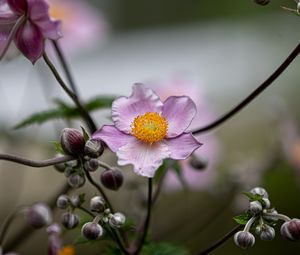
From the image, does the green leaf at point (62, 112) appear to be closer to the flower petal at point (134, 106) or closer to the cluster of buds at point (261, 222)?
the flower petal at point (134, 106)

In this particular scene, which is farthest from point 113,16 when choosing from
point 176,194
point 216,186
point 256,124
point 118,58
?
point 216,186

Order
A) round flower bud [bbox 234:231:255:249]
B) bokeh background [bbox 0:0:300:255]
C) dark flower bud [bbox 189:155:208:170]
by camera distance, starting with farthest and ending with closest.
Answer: bokeh background [bbox 0:0:300:255] → dark flower bud [bbox 189:155:208:170] → round flower bud [bbox 234:231:255:249]

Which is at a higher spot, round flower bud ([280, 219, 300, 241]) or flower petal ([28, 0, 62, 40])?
flower petal ([28, 0, 62, 40])

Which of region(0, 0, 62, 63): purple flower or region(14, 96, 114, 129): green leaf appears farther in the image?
region(14, 96, 114, 129): green leaf

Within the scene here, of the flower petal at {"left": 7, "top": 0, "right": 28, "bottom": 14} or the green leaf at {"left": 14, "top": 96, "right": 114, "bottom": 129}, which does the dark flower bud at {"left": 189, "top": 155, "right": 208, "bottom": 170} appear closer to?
the green leaf at {"left": 14, "top": 96, "right": 114, "bottom": 129}

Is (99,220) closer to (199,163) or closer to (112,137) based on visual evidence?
(112,137)

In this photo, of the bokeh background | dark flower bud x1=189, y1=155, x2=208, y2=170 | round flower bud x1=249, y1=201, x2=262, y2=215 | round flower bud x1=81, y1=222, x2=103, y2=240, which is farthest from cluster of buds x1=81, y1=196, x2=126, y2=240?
the bokeh background

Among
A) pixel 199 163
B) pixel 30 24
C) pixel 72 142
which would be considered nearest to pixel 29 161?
pixel 72 142
